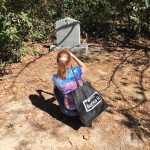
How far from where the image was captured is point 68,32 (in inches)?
379

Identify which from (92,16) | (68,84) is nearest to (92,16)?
(92,16)

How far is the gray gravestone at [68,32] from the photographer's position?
9492 millimetres

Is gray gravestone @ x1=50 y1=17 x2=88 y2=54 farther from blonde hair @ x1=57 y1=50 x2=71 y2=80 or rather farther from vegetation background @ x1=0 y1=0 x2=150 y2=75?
blonde hair @ x1=57 y1=50 x2=71 y2=80

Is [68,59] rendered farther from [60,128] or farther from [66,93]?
[60,128]

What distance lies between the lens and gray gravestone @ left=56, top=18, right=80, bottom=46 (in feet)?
31.1

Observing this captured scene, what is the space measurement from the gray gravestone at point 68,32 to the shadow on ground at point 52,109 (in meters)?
3.55

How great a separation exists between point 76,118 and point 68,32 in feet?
15.9

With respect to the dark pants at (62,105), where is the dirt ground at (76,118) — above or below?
below

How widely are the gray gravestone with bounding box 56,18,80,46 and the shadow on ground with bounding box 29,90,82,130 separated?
140 inches

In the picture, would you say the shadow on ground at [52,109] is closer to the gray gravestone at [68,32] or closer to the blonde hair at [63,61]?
the blonde hair at [63,61]

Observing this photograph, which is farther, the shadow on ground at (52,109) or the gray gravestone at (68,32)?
the gray gravestone at (68,32)

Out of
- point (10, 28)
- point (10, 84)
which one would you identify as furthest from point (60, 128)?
point (10, 28)

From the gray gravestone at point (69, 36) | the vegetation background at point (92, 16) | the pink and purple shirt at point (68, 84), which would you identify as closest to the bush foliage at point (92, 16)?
the vegetation background at point (92, 16)

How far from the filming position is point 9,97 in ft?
20.8
